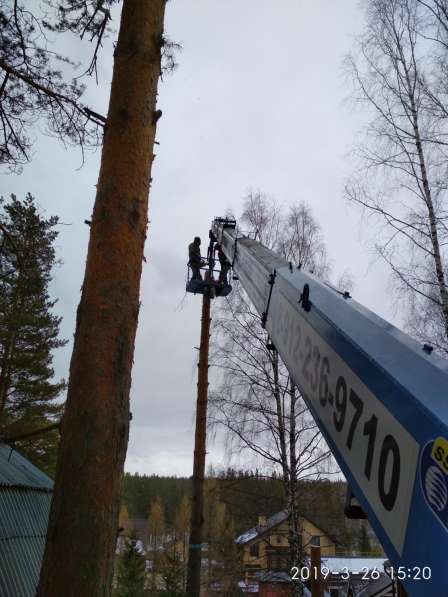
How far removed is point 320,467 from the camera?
866 cm

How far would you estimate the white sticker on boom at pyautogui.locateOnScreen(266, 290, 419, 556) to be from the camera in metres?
1.47

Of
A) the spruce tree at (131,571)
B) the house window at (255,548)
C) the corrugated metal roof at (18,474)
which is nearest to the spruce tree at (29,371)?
the corrugated metal roof at (18,474)

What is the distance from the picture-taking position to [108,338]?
255 centimetres

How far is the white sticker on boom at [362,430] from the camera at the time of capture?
4.82ft

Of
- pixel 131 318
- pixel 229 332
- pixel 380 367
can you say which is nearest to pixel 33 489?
pixel 229 332

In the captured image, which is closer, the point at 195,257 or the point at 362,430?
the point at 362,430

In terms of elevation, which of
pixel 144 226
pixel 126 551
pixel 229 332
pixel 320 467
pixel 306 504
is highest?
pixel 229 332

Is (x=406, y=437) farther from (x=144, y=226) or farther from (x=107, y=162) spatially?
(x=107, y=162)

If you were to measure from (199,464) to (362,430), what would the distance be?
20.9 ft

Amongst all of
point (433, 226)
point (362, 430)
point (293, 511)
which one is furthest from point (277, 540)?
point (362, 430)

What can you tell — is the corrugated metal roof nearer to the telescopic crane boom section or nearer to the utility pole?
the utility pole

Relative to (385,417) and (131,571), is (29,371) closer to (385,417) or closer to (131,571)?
(385,417)

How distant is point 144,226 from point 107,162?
48 centimetres

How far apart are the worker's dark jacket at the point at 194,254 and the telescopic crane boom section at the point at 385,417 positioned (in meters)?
5.99
